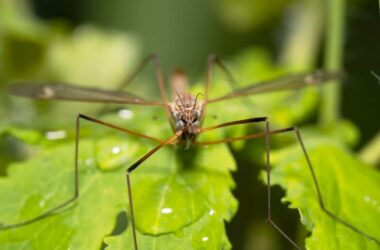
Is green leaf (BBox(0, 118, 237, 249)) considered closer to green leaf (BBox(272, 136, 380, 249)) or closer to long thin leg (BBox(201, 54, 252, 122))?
green leaf (BBox(272, 136, 380, 249))

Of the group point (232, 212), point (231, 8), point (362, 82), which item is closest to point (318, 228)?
point (232, 212)

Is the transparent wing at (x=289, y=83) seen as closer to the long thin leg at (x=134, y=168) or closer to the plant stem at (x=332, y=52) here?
the plant stem at (x=332, y=52)

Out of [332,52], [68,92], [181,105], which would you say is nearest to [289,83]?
[332,52]

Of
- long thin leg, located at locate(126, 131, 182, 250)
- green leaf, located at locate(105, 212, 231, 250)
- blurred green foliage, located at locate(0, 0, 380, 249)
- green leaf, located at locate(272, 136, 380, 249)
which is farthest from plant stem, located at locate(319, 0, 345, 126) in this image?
green leaf, located at locate(105, 212, 231, 250)

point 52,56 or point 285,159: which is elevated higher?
point 52,56

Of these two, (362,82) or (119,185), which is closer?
(119,185)

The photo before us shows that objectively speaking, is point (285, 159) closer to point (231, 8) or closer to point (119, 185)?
point (119, 185)
